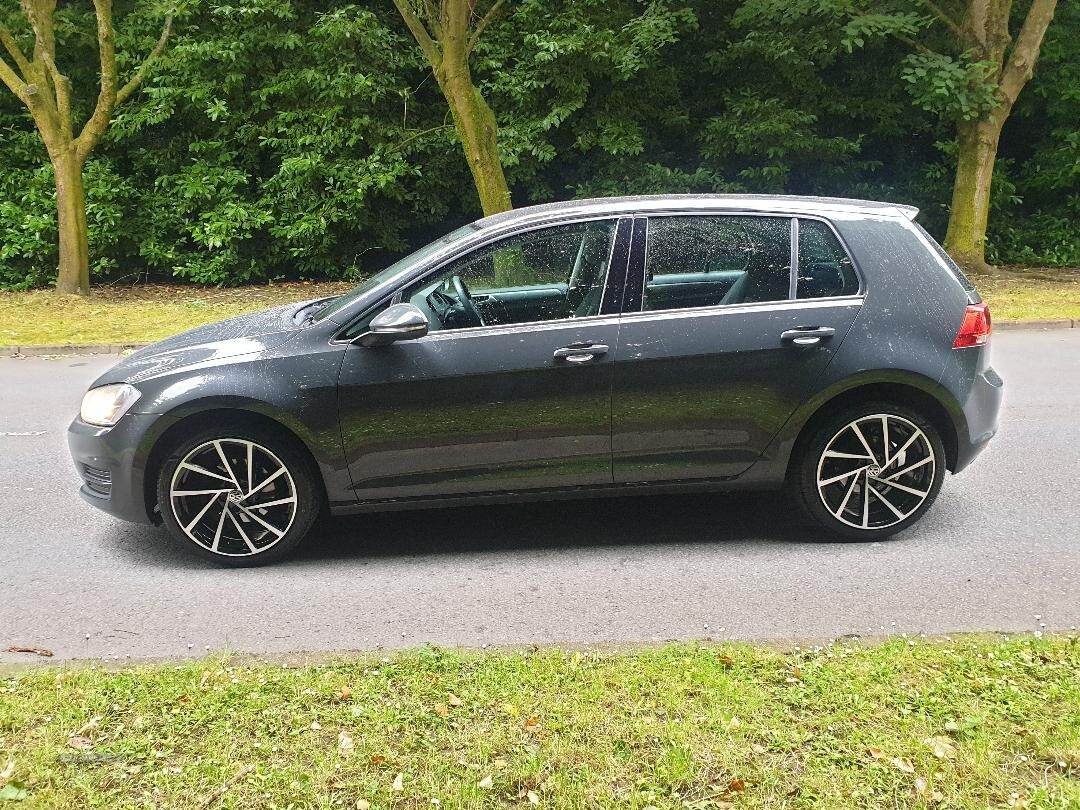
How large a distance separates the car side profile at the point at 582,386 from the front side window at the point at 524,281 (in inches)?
0.4

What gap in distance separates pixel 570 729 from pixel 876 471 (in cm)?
258

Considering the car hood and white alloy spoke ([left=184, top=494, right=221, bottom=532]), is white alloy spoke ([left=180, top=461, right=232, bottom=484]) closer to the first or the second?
white alloy spoke ([left=184, top=494, right=221, bottom=532])

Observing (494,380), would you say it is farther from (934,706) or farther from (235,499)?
(934,706)

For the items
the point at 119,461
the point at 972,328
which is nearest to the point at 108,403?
the point at 119,461

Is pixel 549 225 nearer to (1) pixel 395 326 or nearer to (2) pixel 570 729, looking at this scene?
(1) pixel 395 326

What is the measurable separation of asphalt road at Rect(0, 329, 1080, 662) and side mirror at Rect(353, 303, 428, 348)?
1122mm

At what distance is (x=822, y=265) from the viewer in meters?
5.18

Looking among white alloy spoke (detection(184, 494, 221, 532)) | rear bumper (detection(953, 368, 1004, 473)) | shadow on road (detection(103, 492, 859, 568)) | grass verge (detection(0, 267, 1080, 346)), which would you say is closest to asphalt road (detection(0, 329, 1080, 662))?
shadow on road (detection(103, 492, 859, 568))

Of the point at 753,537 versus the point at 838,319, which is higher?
the point at 838,319

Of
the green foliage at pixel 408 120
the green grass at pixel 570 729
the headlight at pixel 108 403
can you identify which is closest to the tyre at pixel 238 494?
the headlight at pixel 108 403

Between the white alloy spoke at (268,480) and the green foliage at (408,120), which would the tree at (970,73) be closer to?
the green foliage at (408,120)

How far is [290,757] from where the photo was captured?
3.17m

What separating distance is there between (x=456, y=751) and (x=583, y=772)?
42 cm

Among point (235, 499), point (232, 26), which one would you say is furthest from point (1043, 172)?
point (235, 499)
